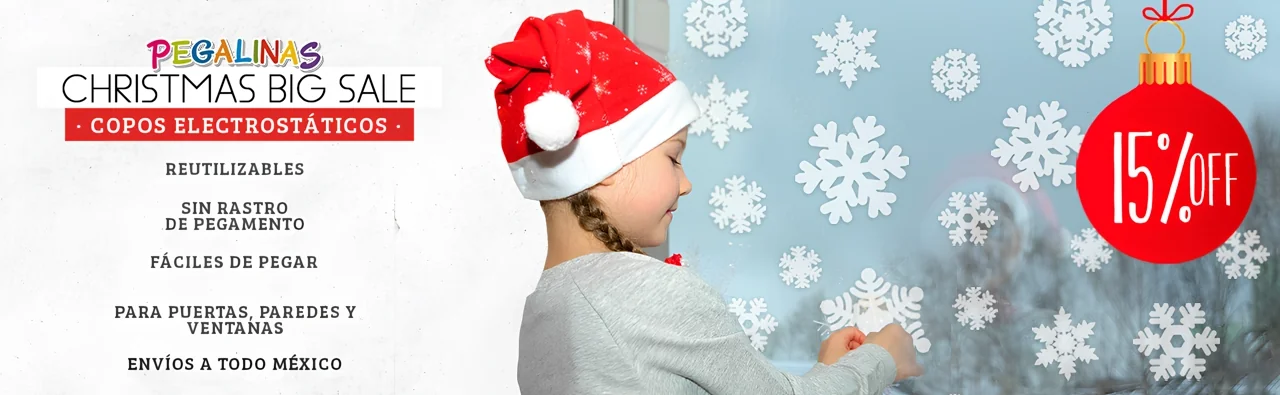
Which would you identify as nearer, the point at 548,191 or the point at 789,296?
the point at 548,191

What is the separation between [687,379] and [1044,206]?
3.09 ft

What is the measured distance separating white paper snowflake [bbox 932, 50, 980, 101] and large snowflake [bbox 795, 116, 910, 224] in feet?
0.36

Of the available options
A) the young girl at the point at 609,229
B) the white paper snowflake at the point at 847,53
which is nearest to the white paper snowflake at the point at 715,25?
the white paper snowflake at the point at 847,53

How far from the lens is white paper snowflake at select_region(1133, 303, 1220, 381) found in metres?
1.59

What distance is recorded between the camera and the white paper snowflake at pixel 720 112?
161 cm

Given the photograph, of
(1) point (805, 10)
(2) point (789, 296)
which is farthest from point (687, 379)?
(1) point (805, 10)

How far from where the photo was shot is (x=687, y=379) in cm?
86

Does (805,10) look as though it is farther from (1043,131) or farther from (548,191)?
(548,191)

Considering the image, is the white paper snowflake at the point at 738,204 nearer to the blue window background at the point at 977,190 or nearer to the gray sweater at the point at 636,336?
the blue window background at the point at 977,190

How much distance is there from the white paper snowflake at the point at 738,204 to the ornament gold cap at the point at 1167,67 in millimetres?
593

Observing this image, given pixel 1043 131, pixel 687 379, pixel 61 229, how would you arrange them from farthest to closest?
pixel 61 229 < pixel 1043 131 < pixel 687 379

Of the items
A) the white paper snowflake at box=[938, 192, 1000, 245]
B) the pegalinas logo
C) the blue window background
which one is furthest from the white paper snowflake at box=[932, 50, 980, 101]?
the pegalinas logo

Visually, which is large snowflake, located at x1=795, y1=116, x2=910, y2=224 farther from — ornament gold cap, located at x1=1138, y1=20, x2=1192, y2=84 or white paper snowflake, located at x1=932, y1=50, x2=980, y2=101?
ornament gold cap, located at x1=1138, y1=20, x2=1192, y2=84

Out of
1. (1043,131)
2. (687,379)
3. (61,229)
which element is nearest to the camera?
(687,379)
